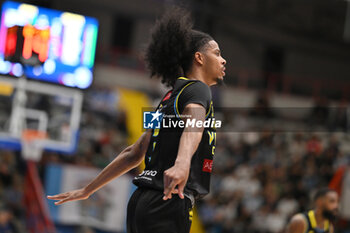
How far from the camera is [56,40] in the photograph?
1070cm

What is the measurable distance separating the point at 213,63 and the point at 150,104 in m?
17.2

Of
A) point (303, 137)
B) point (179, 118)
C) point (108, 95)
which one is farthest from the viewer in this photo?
point (108, 95)

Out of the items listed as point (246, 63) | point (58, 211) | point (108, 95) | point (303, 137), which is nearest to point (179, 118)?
point (58, 211)

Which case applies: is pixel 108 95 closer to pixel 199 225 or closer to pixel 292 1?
pixel 199 225

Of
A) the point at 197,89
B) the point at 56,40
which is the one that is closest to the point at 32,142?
the point at 56,40

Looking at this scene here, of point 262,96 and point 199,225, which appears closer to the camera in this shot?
point 199,225

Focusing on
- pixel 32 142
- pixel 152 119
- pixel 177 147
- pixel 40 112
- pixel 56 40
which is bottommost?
pixel 32 142

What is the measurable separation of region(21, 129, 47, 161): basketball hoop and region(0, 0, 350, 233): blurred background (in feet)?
0.09

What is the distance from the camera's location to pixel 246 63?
2280 centimetres

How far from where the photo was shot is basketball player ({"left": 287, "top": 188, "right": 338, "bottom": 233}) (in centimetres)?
550

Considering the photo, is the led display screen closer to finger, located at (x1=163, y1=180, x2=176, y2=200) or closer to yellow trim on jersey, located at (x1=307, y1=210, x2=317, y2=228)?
yellow trim on jersey, located at (x1=307, y1=210, x2=317, y2=228)

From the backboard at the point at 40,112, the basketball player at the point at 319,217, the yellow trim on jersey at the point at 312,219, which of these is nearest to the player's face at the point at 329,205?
the basketball player at the point at 319,217

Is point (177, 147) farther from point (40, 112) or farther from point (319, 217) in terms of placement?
point (40, 112)

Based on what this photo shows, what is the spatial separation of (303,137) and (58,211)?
772 centimetres
